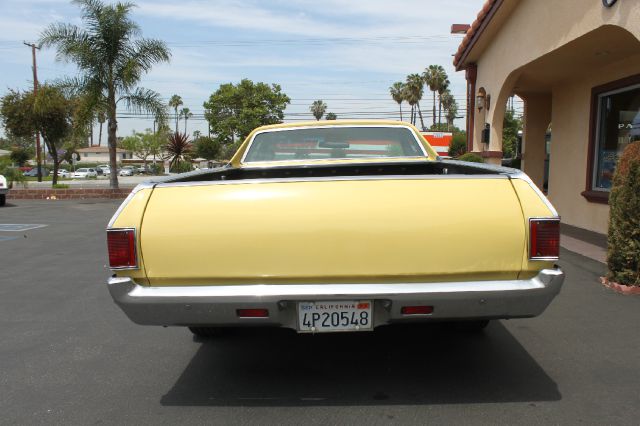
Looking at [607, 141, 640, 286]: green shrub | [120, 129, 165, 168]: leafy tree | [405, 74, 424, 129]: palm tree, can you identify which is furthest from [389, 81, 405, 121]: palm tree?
[607, 141, 640, 286]: green shrub

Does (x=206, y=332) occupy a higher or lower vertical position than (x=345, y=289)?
lower

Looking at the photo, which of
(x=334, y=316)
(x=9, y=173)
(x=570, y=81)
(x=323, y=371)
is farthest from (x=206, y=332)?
(x=9, y=173)

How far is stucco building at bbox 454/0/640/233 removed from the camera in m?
7.50

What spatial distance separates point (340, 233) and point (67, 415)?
1906 millimetres

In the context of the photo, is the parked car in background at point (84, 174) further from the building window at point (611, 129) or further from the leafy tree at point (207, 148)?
the building window at point (611, 129)

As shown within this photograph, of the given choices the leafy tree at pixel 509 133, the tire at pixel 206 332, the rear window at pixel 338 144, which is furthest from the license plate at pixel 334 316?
the leafy tree at pixel 509 133

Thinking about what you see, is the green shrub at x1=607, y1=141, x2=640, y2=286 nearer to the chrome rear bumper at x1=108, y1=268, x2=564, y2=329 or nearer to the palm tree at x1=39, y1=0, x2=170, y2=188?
the chrome rear bumper at x1=108, y1=268, x2=564, y2=329

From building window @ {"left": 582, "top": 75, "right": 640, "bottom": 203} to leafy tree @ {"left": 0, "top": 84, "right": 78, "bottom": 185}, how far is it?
72.0ft

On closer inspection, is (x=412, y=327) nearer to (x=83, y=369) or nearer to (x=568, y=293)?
(x=568, y=293)

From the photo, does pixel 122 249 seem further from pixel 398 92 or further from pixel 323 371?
pixel 398 92

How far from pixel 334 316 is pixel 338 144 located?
262cm

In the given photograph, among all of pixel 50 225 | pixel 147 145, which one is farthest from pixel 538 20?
pixel 147 145

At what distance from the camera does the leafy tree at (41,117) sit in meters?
25.8

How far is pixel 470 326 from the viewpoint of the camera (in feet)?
14.2
